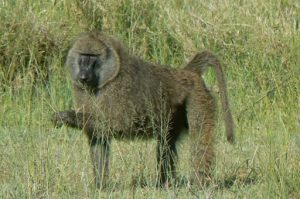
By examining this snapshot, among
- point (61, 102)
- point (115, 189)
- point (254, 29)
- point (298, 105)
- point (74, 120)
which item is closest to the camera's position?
point (115, 189)

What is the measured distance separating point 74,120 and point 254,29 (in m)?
3.63

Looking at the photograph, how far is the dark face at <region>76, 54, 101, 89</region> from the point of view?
7.05 m

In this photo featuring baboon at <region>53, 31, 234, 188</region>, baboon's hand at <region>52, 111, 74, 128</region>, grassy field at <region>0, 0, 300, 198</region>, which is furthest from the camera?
grassy field at <region>0, 0, 300, 198</region>

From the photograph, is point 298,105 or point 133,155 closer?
point 133,155

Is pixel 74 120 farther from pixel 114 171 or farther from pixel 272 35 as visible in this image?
pixel 272 35

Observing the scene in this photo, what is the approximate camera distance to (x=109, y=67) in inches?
282

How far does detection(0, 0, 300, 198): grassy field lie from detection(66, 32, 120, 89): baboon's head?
0.46 m

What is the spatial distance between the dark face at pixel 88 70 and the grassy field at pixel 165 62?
1.49 feet

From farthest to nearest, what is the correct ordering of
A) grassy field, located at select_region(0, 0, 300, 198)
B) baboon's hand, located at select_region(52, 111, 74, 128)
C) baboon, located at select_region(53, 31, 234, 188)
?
grassy field, located at select_region(0, 0, 300, 198)
baboon, located at select_region(53, 31, 234, 188)
baboon's hand, located at select_region(52, 111, 74, 128)

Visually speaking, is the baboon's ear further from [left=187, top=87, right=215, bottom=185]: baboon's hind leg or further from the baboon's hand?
[left=187, top=87, right=215, bottom=185]: baboon's hind leg

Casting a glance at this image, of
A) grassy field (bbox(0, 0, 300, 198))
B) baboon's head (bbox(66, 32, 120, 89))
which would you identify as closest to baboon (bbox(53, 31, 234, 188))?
baboon's head (bbox(66, 32, 120, 89))

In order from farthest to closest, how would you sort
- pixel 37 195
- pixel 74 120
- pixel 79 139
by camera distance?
1. pixel 79 139
2. pixel 74 120
3. pixel 37 195

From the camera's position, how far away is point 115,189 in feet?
20.9

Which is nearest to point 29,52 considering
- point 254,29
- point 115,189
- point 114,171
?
point 254,29
